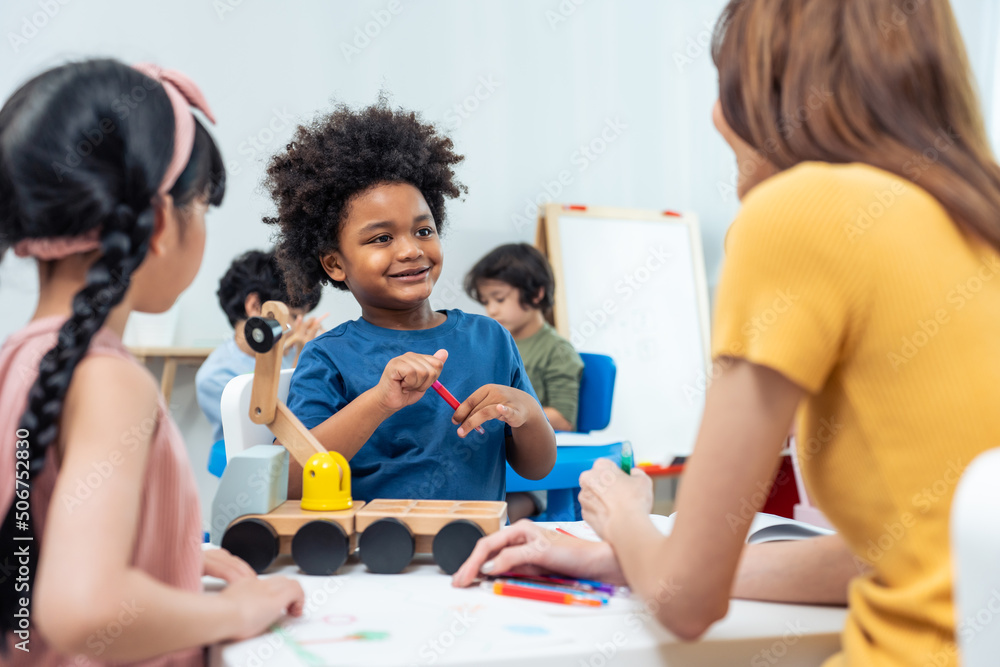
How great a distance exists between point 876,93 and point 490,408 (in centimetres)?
65

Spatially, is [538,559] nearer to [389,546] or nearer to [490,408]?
[389,546]

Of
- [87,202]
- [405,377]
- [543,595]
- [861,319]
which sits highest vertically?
[87,202]

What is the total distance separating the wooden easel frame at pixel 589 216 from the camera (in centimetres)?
325

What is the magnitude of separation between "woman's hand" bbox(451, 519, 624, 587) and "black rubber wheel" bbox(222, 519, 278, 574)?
18 centimetres

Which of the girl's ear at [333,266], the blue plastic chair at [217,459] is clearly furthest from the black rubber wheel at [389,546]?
the blue plastic chair at [217,459]

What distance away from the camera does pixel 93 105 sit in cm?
58

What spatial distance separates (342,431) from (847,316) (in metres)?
0.73

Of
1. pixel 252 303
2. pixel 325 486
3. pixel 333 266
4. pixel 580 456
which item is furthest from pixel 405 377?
pixel 252 303

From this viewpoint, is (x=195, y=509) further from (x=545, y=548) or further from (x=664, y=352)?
(x=664, y=352)

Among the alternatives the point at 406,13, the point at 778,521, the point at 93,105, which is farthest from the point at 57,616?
the point at 406,13

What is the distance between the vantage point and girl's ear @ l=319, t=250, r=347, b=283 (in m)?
1.30

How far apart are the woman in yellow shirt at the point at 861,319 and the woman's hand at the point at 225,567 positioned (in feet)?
1.14

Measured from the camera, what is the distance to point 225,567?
700mm

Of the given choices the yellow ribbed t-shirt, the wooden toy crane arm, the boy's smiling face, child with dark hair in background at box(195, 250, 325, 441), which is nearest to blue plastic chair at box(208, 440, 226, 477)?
child with dark hair in background at box(195, 250, 325, 441)
